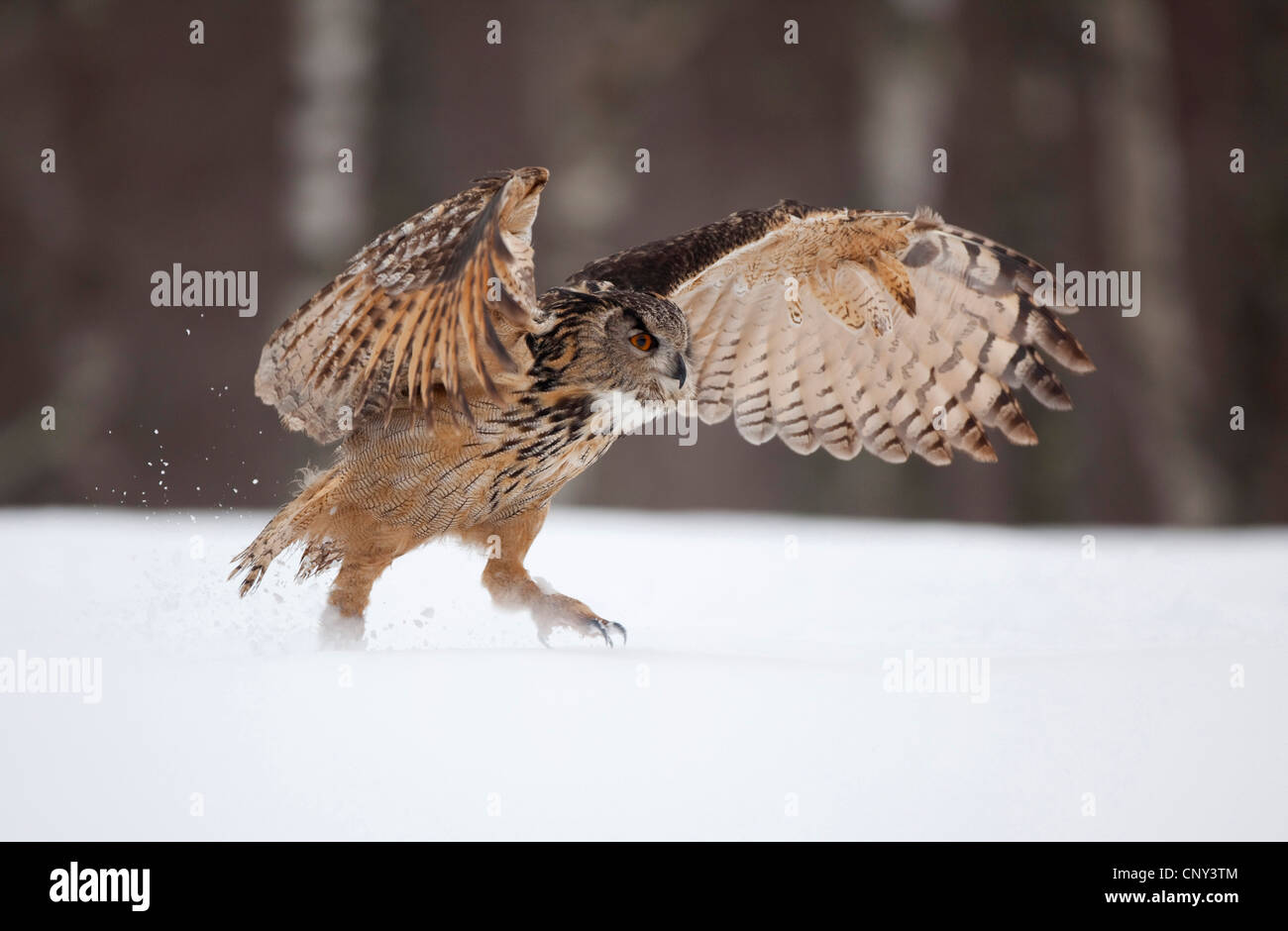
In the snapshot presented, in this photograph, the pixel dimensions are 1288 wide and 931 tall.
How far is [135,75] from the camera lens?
984 centimetres

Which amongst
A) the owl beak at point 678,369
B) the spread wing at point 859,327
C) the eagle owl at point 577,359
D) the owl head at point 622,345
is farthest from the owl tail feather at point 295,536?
the spread wing at point 859,327

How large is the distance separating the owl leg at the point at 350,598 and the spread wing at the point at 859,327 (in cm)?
122

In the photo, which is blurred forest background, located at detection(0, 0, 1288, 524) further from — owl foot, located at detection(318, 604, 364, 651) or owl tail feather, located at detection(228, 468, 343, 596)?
owl foot, located at detection(318, 604, 364, 651)

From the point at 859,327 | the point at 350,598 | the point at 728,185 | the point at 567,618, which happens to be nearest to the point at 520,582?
the point at 567,618

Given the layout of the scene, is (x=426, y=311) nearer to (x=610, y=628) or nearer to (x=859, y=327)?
(x=610, y=628)

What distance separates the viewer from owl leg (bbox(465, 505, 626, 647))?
12.9 feet

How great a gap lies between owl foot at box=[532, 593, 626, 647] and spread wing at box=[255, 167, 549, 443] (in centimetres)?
84

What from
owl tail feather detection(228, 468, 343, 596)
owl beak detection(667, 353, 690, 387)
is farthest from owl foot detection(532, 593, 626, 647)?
owl beak detection(667, 353, 690, 387)

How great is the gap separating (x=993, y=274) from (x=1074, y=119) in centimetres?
706

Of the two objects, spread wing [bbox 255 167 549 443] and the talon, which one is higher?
spread wing [bbox 255 167 549 443]

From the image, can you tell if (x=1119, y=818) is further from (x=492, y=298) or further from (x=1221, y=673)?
(x=492, y=298)

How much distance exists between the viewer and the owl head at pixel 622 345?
356cm

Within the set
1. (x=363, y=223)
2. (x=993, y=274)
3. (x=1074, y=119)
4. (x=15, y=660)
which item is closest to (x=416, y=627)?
(x=15, y=660)

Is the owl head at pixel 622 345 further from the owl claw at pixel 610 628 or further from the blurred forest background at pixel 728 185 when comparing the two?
the blurred forest background at pixel 728 185
